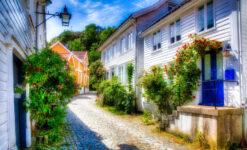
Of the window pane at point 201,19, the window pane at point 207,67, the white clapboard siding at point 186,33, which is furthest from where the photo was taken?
the window pane at point 201,19

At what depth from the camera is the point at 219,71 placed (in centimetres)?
655

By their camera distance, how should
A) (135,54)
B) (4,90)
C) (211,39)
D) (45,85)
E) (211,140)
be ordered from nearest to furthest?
(4,90) → (211,140) → (45,85) → (211,39) → (135,54)

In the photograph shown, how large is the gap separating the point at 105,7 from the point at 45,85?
19.5ft

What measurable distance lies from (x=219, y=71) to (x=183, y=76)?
138 cm

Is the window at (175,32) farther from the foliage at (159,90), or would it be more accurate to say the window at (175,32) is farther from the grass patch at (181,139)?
the grass patch at (181,139)

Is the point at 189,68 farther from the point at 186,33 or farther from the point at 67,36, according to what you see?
the point at 67,36

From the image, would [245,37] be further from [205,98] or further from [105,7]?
[105,7]

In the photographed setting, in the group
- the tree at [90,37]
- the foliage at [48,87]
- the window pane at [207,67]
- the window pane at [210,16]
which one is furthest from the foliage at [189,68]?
the tree at [90,37]

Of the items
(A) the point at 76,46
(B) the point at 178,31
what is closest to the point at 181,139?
(B) the point at 178,31

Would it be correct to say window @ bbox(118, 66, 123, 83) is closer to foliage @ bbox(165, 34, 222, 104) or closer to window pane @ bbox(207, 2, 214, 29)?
foliage @ bbox(165, 34, 222, 104)

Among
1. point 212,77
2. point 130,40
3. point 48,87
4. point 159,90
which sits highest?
point 130,40

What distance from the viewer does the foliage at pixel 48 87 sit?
4836mm

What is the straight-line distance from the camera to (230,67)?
596 centimetres

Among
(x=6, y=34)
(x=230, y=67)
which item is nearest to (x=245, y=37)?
(x=230, y=67)
